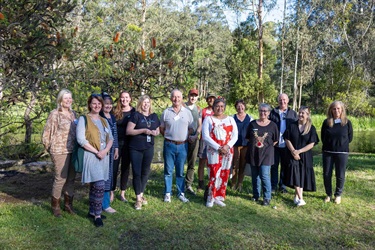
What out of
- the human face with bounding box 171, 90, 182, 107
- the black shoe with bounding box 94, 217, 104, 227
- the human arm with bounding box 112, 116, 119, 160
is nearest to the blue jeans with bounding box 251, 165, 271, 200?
the human face with bounding box 171, 90, 182, 107

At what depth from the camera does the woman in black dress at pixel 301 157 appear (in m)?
5.21

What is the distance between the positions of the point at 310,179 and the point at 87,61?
13.3ft

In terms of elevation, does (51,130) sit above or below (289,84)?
below

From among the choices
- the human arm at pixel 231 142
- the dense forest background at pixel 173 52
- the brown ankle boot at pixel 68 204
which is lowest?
the brown ankle boot at pixel 68 204

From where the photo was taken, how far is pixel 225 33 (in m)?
39.9

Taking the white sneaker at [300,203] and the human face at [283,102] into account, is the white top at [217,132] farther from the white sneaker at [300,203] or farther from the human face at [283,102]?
the white sneaker at [300,203]

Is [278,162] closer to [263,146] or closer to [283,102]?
[263,146]

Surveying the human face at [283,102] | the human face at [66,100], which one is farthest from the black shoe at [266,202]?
the human face at [66,100]

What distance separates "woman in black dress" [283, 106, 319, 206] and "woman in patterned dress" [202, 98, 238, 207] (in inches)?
36.5

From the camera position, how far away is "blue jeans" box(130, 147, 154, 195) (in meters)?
4.85

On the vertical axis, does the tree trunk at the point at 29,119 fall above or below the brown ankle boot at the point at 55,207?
above

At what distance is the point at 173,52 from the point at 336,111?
2.94 metres

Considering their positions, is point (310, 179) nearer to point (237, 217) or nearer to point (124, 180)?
point (237, 217)

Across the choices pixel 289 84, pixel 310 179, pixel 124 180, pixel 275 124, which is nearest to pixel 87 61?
pixel 124 180
